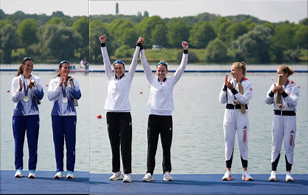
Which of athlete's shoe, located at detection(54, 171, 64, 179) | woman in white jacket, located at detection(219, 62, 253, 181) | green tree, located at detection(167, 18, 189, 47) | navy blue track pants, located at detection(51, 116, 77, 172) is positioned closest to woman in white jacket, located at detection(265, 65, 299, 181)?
woman in white jacket, located at detection(219, 62, 253, 181)

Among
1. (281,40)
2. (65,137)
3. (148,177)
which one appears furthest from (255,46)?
(65,137)

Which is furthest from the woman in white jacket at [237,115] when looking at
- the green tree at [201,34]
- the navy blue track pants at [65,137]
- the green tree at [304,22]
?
the green tree at [304,22]

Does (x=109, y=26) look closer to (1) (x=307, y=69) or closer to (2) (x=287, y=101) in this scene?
(1) (x=307, y=69)

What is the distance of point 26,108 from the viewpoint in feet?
18.8

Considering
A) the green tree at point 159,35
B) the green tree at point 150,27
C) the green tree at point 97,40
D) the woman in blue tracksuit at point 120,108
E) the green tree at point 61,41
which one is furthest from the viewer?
the green tree at point 150,27

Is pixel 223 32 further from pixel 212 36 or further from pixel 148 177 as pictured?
pixel 148 177

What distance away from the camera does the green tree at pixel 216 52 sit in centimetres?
6182

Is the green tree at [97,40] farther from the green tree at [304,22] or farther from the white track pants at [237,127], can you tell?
the white track pants at [237,127]

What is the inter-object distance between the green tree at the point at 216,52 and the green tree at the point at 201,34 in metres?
3.34

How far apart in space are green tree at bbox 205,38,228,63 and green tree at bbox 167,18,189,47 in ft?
19.8

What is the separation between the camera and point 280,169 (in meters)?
8.69

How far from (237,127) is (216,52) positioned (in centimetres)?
5922

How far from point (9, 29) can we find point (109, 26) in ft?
238

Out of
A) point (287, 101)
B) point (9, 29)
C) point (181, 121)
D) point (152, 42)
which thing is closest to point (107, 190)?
point (287, 101)
